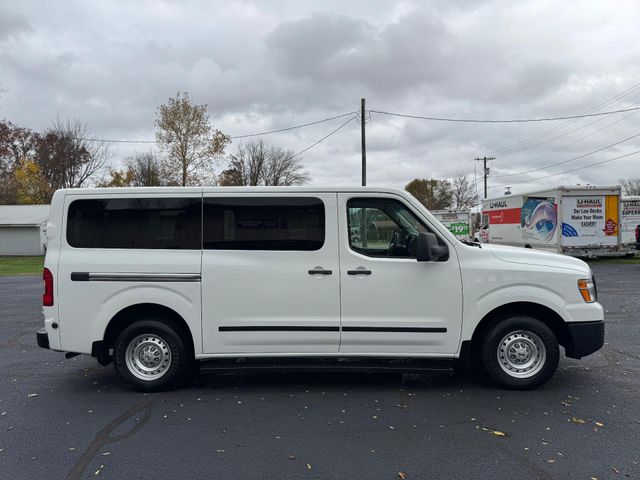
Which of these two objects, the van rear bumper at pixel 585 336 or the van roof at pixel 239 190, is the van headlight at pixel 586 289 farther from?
the van roof at pixel 239 190

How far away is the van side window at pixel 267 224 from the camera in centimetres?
471

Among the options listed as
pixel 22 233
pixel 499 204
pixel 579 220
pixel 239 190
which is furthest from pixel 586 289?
pixel 22 233

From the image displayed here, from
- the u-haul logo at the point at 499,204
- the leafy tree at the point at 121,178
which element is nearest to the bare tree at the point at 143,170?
the leafy tree at the point at 121,178

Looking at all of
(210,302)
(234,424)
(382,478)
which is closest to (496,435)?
(382,478)

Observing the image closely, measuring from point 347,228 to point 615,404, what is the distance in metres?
3.06

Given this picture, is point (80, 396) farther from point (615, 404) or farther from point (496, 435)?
point (615, 404)

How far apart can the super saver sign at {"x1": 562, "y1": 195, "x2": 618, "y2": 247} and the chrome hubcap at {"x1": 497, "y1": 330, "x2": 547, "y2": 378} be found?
16.5 meters

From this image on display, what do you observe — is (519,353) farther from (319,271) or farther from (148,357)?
(148,357)

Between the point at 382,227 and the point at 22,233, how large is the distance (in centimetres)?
3816

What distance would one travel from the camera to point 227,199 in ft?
15.7

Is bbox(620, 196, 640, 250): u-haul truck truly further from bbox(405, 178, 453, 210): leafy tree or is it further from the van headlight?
bbox(405, 178, 453, 210): leafy tree

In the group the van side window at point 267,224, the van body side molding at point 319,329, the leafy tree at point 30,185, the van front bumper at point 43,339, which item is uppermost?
the leafy tree at point 30,185

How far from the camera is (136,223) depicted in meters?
4.79

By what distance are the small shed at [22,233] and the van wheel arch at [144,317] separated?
3467cm
